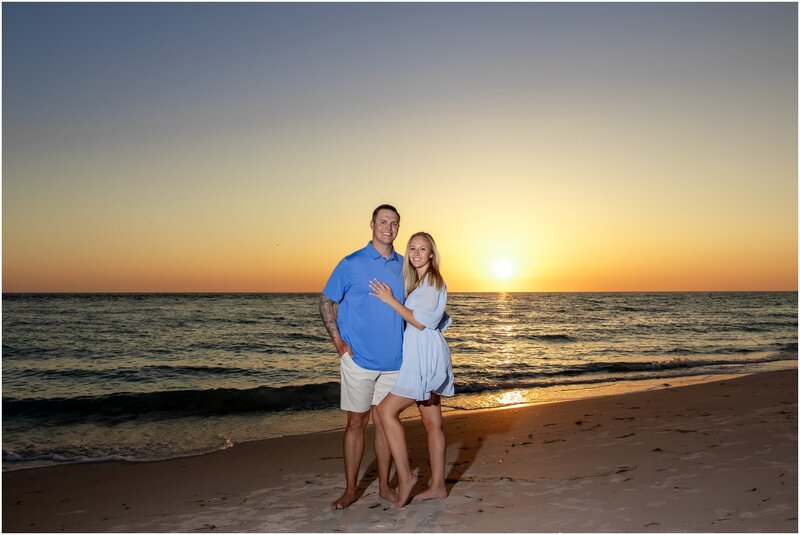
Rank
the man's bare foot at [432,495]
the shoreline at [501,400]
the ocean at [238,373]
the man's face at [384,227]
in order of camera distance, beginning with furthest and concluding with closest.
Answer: the ocean at [238,373] < the shoreline at [501,400] < the man's bare foot at [432,495] < the man's face at [384,227]

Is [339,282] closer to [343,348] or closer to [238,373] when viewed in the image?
[343,348]

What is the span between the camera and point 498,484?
205 inches

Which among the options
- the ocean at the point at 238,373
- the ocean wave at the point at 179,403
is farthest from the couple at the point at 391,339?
the ocean wave at the point at 179,403

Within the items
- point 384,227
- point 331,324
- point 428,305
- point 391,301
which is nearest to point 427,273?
point 428,305

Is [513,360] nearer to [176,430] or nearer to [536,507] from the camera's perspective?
[176,430]

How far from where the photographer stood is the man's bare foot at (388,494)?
4.76 metres

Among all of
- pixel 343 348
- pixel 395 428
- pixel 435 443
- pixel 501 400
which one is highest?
pixel 343 348

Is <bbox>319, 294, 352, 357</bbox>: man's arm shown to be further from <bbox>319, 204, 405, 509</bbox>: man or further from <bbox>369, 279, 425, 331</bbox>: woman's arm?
<bbox>369, 279, 425, 331</bbox>: woman's arm

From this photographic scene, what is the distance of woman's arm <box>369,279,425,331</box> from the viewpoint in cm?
434

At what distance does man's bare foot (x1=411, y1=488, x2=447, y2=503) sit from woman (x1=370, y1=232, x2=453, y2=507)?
5.7 inches

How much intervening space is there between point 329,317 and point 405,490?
1.38 meters

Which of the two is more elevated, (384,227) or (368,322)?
(384,227)

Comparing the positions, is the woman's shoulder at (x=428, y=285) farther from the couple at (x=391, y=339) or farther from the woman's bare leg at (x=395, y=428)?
the woman's bare leg at (x=395, y=428)

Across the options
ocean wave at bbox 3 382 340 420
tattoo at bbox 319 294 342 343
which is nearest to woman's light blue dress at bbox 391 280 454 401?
tattoo at bbox 319 294 342 343
